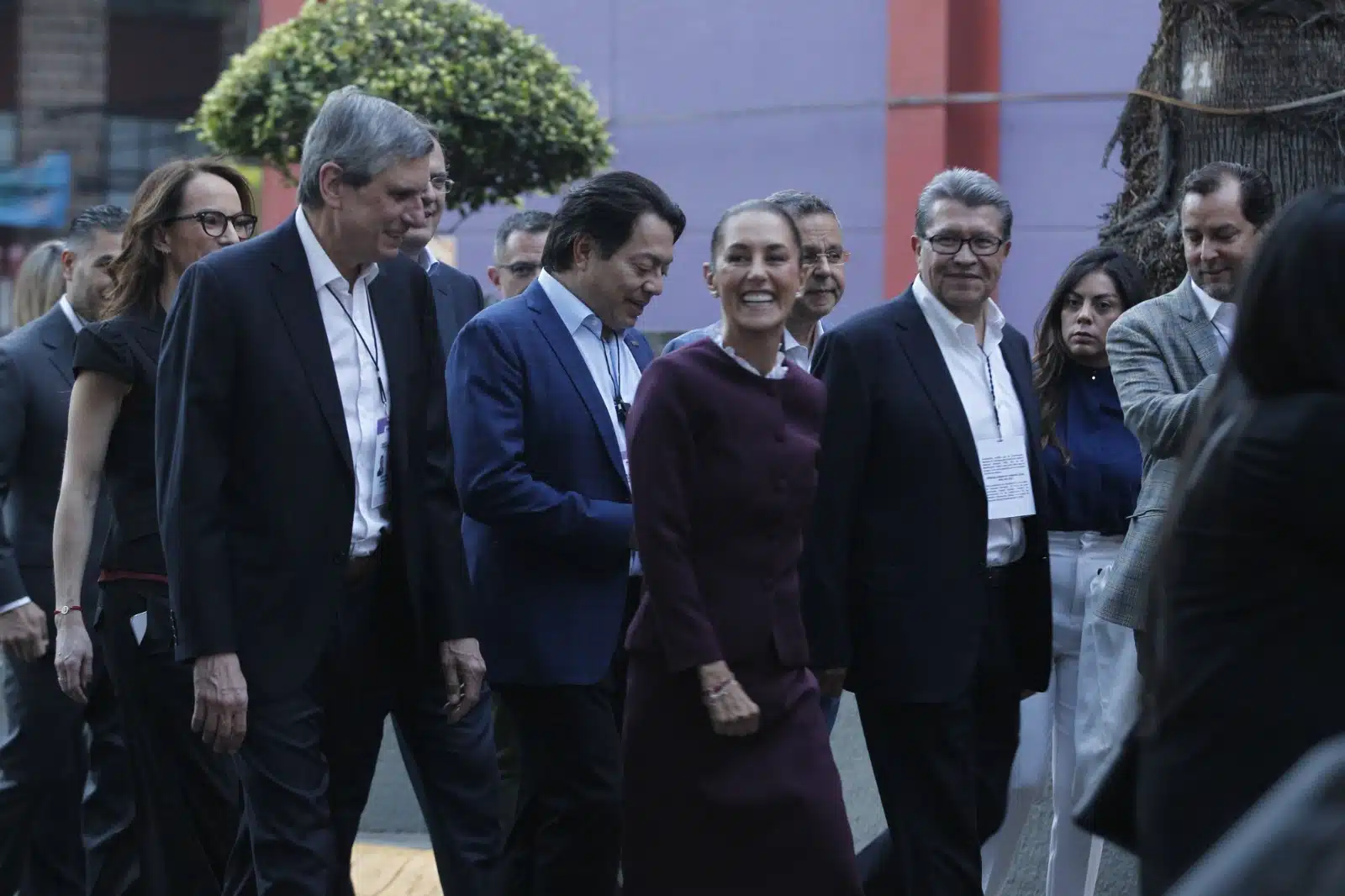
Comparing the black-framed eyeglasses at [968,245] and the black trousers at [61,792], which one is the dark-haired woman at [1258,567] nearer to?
the black-framed eyeglasses at [968,245]

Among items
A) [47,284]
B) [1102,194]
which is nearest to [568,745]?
[47,284]

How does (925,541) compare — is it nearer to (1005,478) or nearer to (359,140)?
(1005,478)

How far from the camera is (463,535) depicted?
18.0 feet

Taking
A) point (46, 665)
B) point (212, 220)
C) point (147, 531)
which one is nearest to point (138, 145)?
point (46, 665)

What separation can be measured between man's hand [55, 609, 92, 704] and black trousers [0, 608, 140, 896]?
6cm

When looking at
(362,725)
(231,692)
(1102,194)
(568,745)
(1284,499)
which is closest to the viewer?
(1284,499)

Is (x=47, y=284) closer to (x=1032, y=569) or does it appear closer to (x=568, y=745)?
(x=568, y=745)

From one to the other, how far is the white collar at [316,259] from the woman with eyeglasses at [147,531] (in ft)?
2.40

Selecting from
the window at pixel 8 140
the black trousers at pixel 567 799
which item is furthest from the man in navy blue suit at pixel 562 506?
the window at pixel 8 140

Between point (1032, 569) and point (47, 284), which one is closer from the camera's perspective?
point (1032, 569)

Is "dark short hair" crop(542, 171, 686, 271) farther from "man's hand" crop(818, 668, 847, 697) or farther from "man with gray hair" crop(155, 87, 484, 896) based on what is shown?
"man's hand" crop(818, 668, 847, 697)

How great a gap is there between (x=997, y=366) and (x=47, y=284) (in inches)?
141

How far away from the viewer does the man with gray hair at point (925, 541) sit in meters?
5.17

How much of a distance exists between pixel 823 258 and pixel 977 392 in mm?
1264
